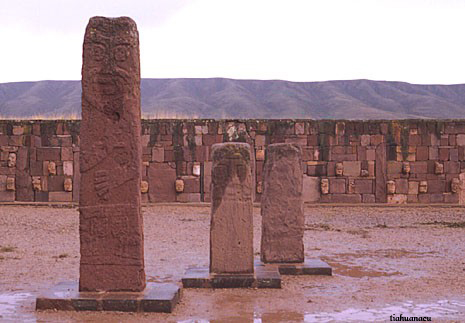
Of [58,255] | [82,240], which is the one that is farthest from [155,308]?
[58,255]

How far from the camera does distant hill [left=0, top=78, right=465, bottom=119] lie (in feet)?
188

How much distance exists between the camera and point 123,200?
629 cm

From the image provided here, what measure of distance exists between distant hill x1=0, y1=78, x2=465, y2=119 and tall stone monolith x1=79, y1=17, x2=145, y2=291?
4705 centimetres

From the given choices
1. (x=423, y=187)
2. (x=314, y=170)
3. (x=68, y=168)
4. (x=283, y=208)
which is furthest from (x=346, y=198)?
(x=283, y=208)

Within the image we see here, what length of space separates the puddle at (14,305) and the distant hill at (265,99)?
4691cm

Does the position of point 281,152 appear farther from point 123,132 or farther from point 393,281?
point 123,132

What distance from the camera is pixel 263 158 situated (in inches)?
728

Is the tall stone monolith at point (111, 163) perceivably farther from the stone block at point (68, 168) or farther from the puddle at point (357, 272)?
the stone block at point (68, 168)

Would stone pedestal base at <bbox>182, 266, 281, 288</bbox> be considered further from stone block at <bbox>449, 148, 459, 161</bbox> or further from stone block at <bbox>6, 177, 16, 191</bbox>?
stone block at <bbox>449, 148, 459, 161</bbox>

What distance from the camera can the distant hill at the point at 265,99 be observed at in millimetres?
57156

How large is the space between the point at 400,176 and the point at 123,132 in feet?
45.6

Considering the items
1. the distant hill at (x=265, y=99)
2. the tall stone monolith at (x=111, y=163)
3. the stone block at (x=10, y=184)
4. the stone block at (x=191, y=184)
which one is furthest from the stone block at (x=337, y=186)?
the distant hill at (x=265, y=99)

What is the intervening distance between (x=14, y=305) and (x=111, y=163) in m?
1.72

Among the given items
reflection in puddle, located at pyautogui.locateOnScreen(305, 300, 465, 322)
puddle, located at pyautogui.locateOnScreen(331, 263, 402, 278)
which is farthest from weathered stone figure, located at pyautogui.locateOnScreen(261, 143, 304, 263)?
reflection in puddle, located at pyautogui.locateOnScreen(305, 300, 465, 322)
